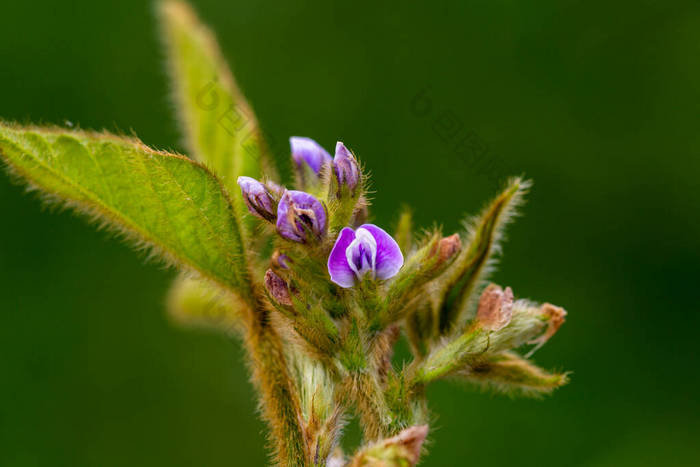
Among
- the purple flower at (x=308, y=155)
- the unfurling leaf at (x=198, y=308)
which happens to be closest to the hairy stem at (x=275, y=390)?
the unfurling leaf at (x=198, y=308)

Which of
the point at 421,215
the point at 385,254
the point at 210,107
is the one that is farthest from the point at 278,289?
the point at 421,215

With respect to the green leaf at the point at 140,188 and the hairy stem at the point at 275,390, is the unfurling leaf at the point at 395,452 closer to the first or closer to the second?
the hairy stem at the point at 275,390

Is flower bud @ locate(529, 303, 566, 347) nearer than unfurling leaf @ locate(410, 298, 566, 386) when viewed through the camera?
No

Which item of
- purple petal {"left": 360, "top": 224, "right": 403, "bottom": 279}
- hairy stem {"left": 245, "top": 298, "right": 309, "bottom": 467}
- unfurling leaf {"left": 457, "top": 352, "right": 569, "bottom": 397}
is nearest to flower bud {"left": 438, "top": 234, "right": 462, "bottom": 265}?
purple petal {"left": 360, "top": 224, "right": 403, "bottom": 279}

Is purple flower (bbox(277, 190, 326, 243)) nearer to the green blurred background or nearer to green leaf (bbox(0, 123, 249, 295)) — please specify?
green leaf (bbox(0, 123, 249, 295))

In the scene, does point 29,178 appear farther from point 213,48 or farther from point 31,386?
point 31,386

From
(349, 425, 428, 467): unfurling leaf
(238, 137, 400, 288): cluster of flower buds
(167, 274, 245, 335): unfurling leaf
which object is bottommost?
(349, 425, 428, 467): unfurling leaf

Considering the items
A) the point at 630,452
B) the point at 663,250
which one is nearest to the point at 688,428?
the point at 630,452
